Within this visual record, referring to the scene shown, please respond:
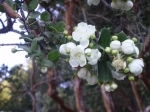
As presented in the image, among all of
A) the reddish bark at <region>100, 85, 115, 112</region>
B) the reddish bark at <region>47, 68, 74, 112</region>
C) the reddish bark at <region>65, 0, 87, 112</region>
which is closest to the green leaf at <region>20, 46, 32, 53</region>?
the reddish bark at <region>100, 85, 115, 112</region>

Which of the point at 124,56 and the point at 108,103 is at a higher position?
the point at 108,103

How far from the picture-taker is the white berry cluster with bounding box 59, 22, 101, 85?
983 millimetres

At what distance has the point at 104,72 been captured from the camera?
104cm

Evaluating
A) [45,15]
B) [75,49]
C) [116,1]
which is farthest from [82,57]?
[116,1]

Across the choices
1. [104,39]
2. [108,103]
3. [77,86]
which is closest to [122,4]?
[104,39]

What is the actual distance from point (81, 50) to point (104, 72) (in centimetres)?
12

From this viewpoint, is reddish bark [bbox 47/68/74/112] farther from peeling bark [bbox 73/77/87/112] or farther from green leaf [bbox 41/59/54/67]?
green leaf [bbox 41/59/54/67]

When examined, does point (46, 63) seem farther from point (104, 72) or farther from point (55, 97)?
point (55, 97)

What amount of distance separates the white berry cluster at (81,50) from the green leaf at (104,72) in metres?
0.04

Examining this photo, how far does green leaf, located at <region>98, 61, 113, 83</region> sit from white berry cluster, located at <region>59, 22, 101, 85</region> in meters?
0.04

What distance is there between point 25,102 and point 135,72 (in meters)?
5.36

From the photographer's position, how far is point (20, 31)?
1.23 metres

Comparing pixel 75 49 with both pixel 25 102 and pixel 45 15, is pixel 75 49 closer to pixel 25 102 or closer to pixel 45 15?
pixel 45 15

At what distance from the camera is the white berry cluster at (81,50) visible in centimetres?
98
